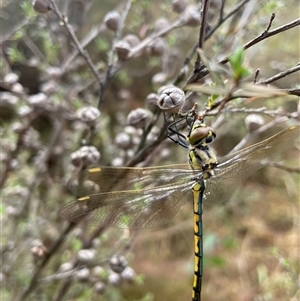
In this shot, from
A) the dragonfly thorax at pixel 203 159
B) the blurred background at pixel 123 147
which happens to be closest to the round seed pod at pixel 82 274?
Answer: the blurred background at pixel 123 147

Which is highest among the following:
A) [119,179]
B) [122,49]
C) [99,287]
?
[122,49]

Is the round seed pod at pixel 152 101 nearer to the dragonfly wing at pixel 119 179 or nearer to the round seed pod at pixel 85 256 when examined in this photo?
the dragonfly wing at pixel 119 179

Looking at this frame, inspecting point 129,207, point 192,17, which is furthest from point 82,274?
point 192,17

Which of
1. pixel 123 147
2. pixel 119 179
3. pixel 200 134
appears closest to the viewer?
pixel 200 134

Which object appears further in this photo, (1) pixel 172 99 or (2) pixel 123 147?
(2) pixel 123 147

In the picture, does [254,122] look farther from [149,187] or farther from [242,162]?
[149,187]

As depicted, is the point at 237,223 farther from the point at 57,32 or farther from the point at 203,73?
the point at 203,73
